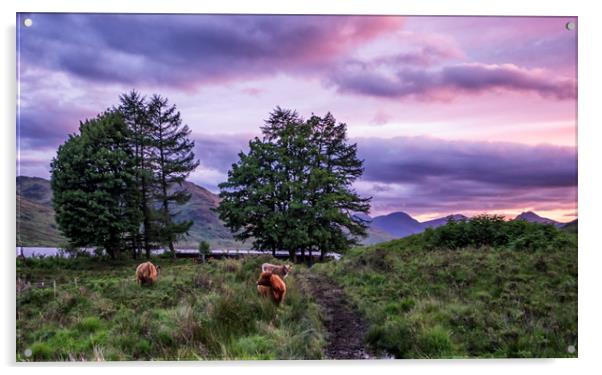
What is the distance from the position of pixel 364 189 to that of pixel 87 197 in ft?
11.7

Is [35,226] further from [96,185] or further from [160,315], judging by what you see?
[160,315]

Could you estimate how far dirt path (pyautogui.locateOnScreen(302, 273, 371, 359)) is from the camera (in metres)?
5.82

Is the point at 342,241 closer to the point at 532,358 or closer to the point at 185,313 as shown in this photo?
the point at 185,313

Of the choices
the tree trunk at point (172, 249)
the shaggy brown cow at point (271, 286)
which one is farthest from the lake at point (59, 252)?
the shaggy brown cow at point (271, 286)

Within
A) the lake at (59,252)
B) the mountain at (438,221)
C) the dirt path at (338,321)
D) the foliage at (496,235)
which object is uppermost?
the mountain at (438,221)

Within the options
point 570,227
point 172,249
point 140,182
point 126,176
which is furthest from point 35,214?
point 570,227

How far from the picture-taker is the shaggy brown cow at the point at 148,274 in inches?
244

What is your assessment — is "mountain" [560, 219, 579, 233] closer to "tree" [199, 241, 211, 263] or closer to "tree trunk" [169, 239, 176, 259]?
"tree" [199, 241, 211, 263]

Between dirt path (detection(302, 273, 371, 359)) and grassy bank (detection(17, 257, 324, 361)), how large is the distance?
0.18 meters

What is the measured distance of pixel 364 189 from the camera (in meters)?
6.38

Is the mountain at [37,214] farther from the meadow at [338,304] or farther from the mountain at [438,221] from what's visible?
the mountain at [438,221]

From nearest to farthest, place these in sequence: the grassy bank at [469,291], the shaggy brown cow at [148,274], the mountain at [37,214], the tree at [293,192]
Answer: the grassy bank at [469,291] → the mountain at [37,214] → the shaggy brown cow at [148,274] → the tree at [293,192]

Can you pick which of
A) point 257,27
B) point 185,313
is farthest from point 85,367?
point 257,27
